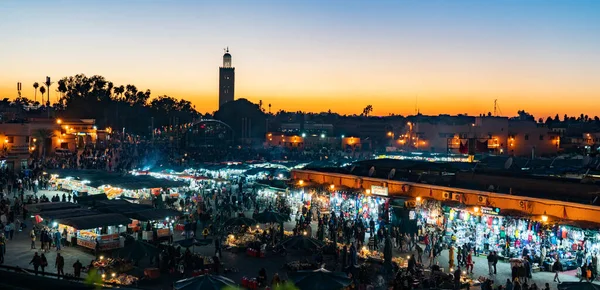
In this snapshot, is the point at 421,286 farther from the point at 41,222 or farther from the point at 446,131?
the point at 446,131

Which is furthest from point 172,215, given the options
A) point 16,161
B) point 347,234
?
point 16,161

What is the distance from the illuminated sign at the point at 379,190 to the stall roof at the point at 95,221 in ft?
37.2

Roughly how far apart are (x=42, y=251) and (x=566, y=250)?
18.4 metres

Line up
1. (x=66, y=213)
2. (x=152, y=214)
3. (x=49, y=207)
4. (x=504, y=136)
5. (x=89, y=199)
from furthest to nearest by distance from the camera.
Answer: (x=504, y=136) < (x=89, y=199) < (x=49, y=207) < (x=152, y=214) < (x=66, y=213)

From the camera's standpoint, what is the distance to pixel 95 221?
21859 mm

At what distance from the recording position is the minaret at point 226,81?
142 meters

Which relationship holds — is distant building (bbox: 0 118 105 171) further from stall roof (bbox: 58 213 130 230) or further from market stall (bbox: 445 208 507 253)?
market stall (bbox: 445 208 507 253)

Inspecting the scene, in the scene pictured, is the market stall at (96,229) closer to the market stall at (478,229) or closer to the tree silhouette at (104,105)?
the market stall at (478,229)

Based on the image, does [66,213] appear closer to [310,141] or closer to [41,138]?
[41,138]

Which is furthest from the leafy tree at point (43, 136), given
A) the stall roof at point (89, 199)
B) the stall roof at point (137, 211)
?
the stall roof at point (137, 211)

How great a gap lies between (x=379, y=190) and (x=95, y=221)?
41.8ft

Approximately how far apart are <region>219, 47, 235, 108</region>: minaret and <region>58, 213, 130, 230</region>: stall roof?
120174mm

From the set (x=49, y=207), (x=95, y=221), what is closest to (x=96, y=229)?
(x=95, y=221)

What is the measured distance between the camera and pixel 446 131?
80500 millimetres
